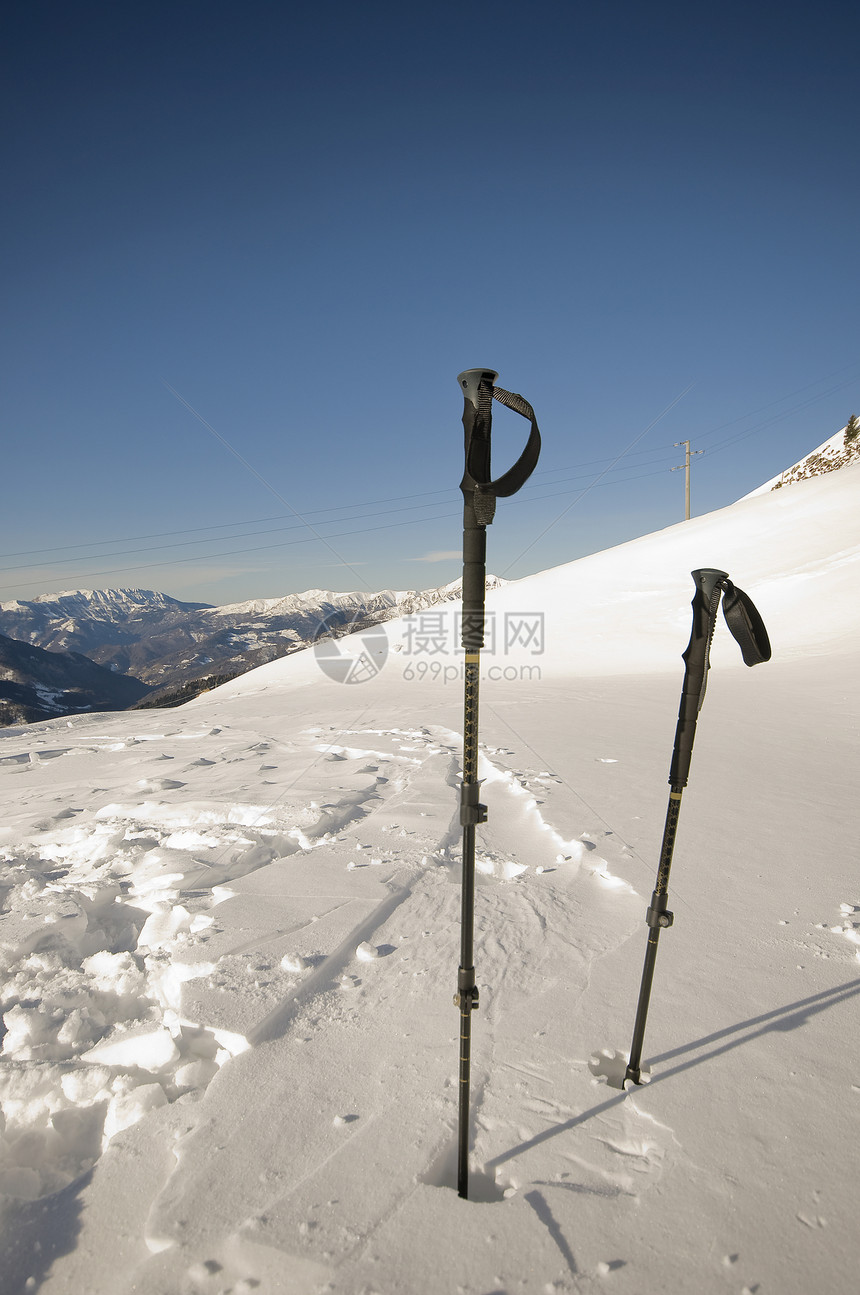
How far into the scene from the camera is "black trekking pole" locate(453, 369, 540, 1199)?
186 cm

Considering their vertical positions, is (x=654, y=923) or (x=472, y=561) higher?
(x=472, y=561)

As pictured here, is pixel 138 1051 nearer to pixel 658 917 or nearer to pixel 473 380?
pixel 658 917

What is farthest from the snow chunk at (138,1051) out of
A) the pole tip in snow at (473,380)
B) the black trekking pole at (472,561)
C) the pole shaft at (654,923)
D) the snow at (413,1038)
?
the pole tip in snow at (473,380)

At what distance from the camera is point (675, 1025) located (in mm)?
2621

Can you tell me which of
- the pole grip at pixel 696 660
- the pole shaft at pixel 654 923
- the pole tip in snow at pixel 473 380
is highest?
the pole tip in snow at pixel 473 380

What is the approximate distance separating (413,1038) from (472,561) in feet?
6.91

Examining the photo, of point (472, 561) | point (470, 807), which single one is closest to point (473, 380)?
point (472, 561)

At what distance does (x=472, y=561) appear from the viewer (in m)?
1.91

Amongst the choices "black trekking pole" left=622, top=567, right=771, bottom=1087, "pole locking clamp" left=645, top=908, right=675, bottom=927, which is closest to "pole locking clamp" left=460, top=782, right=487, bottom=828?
"black trekking pole" left=622, top=567, right=771, bottom=1087

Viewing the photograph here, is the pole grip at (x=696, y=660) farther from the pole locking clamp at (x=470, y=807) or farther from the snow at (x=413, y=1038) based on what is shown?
the snow at (x=413, y=1038)

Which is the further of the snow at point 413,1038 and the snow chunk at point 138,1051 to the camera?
the snow chunk at point 138,1051

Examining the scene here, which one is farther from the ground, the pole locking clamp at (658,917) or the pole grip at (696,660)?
the pole grip at (696,660)

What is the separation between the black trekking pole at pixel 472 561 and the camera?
1862mm

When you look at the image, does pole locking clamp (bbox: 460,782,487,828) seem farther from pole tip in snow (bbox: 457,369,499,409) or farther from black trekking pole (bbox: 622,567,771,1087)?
pole tip in snow (bbox: 457,369,499,409)
